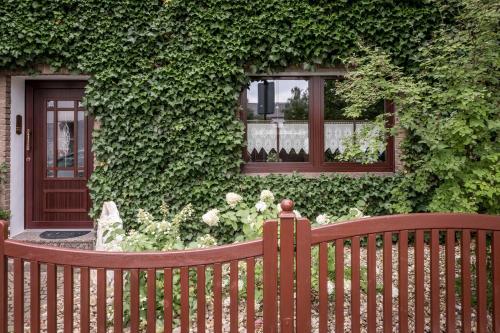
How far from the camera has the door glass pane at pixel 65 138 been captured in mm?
6289

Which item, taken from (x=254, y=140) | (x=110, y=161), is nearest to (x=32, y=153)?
(x=110, y=161)

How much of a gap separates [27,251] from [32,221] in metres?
4.97

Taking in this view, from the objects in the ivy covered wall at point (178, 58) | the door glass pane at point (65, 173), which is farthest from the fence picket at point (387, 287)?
the door glass pane at point (65, 173)

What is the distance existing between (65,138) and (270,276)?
5553 mm

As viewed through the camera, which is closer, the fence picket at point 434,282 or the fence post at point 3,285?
the fence post at point 3,285

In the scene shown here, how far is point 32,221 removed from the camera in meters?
6.25

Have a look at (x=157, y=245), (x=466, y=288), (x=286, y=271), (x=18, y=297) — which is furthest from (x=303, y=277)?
(x=157, y=245)

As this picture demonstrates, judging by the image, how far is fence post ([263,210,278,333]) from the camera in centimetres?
195

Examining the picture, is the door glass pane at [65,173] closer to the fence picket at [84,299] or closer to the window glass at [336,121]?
the window glass at [336,121]

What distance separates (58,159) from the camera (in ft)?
20.7

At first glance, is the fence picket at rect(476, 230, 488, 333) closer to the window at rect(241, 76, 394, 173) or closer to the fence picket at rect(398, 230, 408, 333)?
the fence picket at rect(398, 230, 408, 333)

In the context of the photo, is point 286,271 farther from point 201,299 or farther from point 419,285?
point 419,285

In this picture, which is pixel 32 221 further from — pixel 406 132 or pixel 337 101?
pixel 406 132

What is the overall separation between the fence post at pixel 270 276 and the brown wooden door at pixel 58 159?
519 cm
